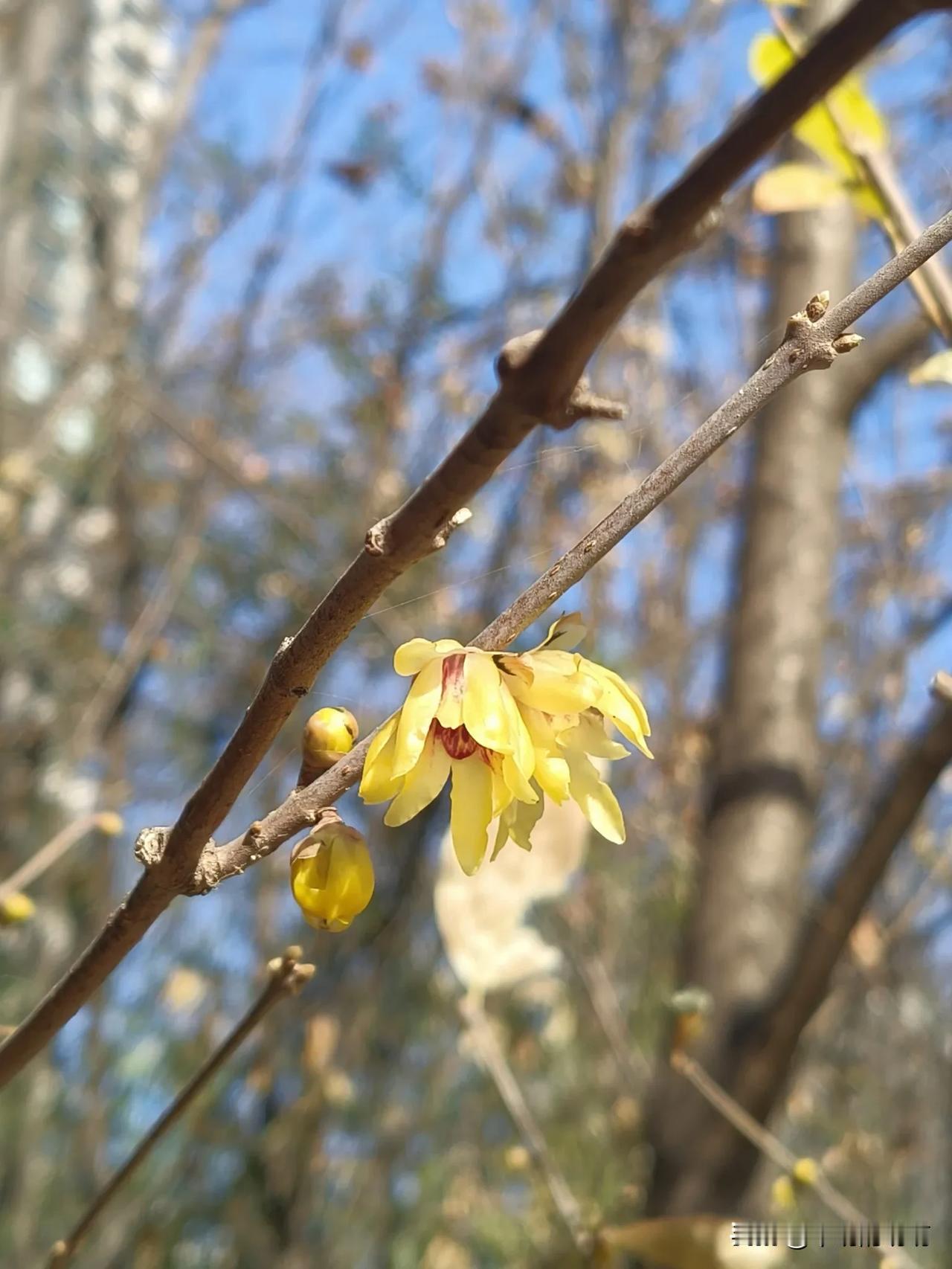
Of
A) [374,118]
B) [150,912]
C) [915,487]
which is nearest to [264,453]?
[374,118]

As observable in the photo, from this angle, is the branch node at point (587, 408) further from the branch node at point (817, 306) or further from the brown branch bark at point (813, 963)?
the brown branch bark at point (813, 963)

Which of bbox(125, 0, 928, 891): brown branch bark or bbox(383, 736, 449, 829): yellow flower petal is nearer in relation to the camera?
bbox(125, 0, 928, 891): brown branch bark

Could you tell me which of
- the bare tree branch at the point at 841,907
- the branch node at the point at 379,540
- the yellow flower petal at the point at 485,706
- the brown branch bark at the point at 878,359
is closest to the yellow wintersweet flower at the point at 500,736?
the yellow flower petal at the point at 485,706

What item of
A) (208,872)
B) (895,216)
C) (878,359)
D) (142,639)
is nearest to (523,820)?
(208,872)

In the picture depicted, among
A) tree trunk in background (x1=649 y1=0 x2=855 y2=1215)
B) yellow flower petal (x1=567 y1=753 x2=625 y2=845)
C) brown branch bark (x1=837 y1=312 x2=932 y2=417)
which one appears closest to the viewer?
yellow flower petal (x1=567 y1=753 x2=625 y2=845)

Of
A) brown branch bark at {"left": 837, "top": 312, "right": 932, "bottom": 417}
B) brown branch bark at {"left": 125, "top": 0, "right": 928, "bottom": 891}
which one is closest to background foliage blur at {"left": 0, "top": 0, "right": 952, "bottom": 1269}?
brown branch bark at {"left": 837, "top": 312, "right": 932, "bottom": 417}

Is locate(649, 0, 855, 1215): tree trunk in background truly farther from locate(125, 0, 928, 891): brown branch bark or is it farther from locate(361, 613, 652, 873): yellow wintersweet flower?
locate(125, 0, 928, 891): brown branch bark
